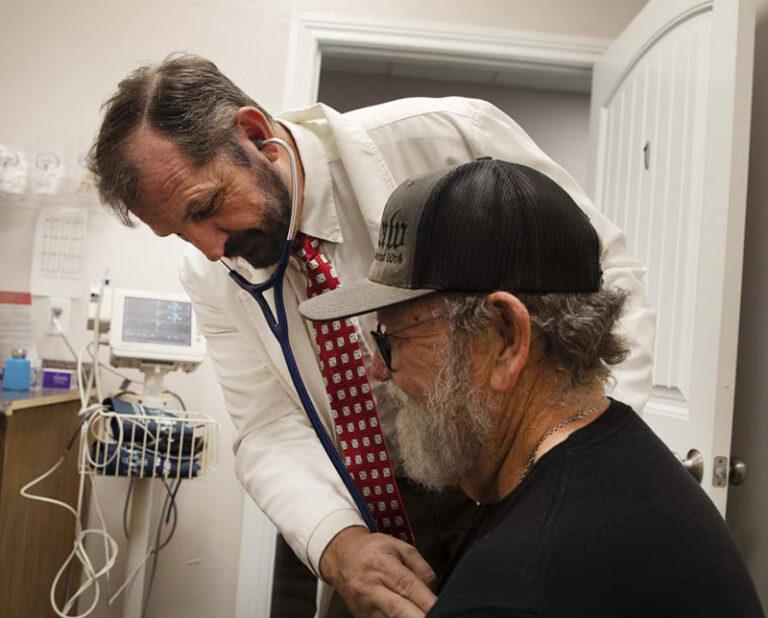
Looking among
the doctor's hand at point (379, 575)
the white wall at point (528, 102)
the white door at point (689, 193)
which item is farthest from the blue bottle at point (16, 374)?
the white wall at point (528, 102)

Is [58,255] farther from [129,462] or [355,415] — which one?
[355,415]

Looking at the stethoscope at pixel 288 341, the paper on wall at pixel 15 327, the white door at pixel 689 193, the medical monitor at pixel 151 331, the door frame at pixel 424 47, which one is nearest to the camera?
the stethoscope at pixel 288 341

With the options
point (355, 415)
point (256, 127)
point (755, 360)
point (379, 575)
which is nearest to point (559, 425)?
point (379, 575)

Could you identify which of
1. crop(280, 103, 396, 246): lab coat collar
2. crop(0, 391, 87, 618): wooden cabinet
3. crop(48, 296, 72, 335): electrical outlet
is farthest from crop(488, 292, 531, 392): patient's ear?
crop(48, 296, 72, 335): electrical outlet

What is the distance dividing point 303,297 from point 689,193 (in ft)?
3.22

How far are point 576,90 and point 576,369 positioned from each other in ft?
10.8

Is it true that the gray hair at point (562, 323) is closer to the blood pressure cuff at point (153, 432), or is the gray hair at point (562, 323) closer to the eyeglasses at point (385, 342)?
the eyeglasses at point (385, 342)

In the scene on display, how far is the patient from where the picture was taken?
1.92 feet

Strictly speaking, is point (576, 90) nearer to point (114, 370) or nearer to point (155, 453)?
point (114, 370)

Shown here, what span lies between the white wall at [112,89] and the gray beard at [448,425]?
1556 mm

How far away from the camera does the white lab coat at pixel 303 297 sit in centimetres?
117

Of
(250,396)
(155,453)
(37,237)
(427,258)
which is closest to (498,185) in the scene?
(427,258)

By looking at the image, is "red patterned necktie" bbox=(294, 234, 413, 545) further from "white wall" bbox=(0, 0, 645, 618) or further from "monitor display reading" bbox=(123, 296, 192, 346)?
"white wall" bbox=(0, 0, 645, 618)

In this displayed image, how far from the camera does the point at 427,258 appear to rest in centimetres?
76
